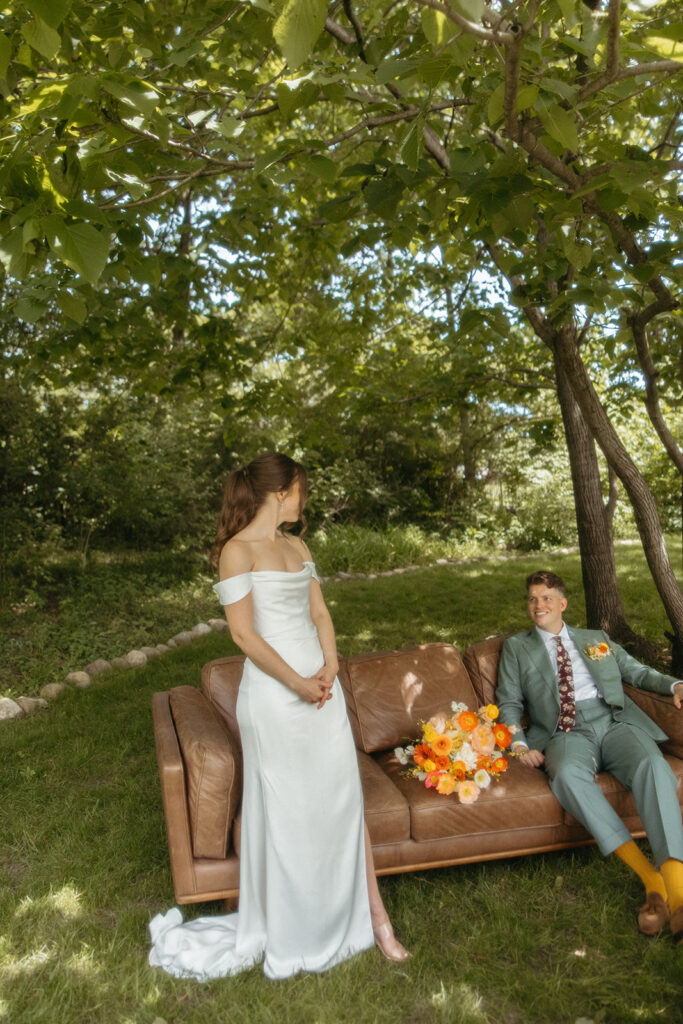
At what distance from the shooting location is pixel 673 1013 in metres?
2.49

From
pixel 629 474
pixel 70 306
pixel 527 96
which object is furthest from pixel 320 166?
pixel 629 474

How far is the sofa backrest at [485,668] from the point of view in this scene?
158 inches

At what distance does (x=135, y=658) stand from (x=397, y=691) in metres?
3.44

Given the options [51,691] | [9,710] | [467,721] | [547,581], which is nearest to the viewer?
[467,721]

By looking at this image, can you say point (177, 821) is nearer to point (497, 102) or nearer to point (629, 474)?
point (497, 102)

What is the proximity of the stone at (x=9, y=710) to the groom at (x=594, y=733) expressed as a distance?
3.54 meters

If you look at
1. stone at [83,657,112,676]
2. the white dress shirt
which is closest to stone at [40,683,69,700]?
stone at [83,657,112,676]

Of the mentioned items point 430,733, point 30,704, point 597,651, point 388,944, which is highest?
point 597,651

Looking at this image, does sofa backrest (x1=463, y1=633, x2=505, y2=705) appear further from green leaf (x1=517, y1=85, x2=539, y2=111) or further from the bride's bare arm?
green leaf (x1=517, y1=85, x2=539, y2=111)

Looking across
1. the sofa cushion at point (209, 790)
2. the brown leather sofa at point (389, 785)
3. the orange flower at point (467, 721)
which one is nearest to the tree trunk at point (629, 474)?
the brown leather sofa at point (389, 785)

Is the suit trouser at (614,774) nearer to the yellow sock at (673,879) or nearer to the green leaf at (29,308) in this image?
the yellow sock at (673,879)

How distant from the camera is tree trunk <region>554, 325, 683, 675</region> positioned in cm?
502

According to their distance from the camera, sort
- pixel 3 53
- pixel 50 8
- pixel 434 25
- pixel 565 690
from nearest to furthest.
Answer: pixel 50 8 < pixel 434 25 < pixel 3 53 < pixel 565 690

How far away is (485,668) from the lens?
4.05 meters
